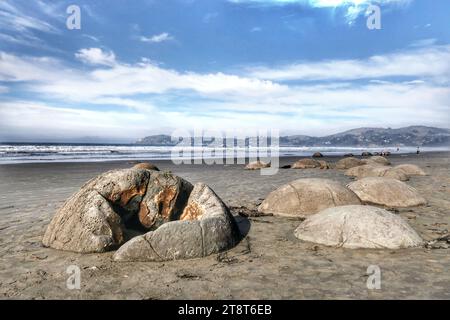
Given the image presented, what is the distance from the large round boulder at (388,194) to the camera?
33.2 feet

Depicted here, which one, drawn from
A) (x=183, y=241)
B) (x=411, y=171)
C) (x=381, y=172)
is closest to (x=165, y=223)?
(x=183, y=241)

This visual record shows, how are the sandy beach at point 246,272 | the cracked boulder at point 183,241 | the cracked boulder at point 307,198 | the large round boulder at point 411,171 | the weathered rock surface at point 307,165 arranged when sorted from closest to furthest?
the sandy beach at point 246,272 < the cracked boulder at point 183,241 < the cracked boulder at point 307,198 < the large round boulder at point 411,171 < the weathered rock surface at point 307,165

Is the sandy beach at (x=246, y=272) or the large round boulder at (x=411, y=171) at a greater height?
the large round boulder at (x=411, y=171)

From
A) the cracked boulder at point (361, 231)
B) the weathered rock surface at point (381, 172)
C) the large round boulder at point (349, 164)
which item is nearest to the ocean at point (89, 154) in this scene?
the large round boulder at point (349, 164)

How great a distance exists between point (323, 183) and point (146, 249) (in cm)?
509

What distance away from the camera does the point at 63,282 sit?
4.90m

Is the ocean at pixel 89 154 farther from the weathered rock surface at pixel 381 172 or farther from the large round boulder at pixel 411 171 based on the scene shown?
the large round boulder at pixel 411 171

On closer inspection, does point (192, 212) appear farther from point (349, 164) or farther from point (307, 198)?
point (349, 164)

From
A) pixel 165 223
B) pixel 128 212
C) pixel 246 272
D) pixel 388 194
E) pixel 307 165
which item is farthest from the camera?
pixel 307 165

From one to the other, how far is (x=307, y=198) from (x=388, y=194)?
8.77ft

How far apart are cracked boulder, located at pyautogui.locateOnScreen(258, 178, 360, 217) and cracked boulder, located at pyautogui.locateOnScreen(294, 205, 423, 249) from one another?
1838 mm

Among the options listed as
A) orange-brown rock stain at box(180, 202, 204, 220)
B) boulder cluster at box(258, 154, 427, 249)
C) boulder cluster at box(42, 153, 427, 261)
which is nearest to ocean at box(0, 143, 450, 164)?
boulder cluster at box(42, 153, 427, 261)

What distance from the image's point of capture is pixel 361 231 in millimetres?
6402

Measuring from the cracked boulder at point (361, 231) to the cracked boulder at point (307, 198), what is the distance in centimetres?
184
